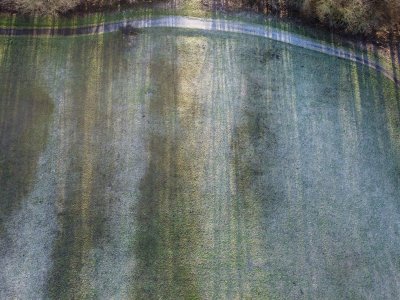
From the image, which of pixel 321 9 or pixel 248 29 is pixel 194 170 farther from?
pixel 321 9

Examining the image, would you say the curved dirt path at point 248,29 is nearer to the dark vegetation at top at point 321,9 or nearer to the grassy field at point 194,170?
the grassy field at point 194,170

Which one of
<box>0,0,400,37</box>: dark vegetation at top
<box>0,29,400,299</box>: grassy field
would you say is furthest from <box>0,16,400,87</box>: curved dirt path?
<box>0,0,400,37</box>: dark vegetation at top

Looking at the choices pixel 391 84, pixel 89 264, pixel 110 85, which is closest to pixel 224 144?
pixel 110 85

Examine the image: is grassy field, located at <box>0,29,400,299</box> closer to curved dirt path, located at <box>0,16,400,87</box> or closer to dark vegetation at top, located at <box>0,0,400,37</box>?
curved dirt path, located at <box>0,16,400,87</box>

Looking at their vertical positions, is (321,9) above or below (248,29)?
above

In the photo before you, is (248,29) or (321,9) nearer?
(321,9)

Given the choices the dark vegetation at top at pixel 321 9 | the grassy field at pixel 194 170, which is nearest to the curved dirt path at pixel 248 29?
the grassy field at pixel 194 170

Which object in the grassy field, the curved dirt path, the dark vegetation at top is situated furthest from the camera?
the curved dirt path

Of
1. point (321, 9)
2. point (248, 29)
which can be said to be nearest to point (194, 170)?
point (248, 29)
